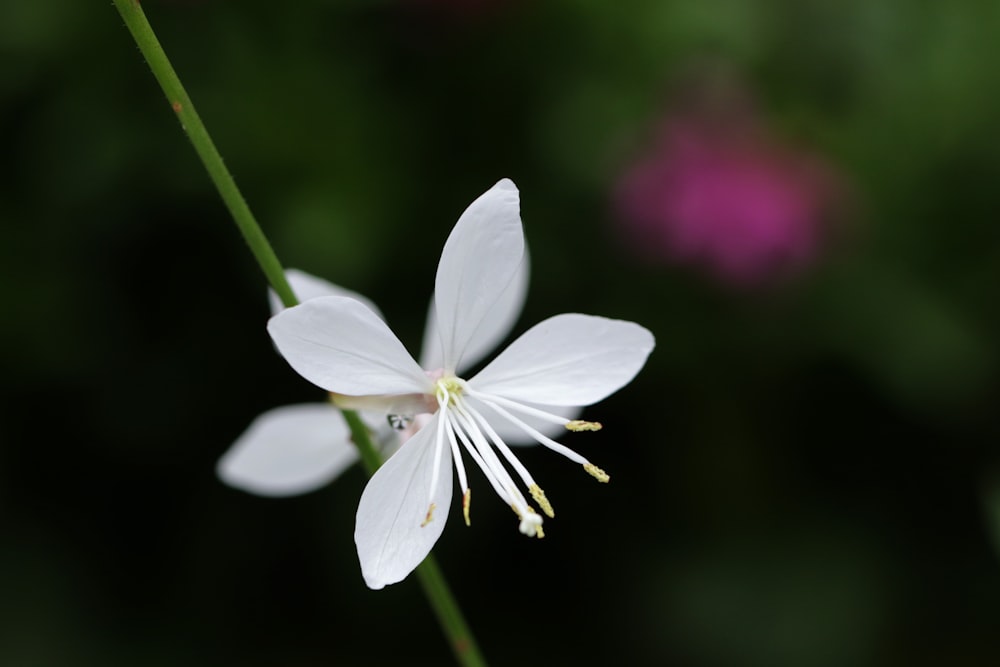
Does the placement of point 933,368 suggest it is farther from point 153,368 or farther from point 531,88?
point 153,368

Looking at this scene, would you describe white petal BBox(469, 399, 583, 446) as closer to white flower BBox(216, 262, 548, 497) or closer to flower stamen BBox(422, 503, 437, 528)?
white flower BBox(216, 262, 548, 497)

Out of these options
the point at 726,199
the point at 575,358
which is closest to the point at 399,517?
the point at 575,358

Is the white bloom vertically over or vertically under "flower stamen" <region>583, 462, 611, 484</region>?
over

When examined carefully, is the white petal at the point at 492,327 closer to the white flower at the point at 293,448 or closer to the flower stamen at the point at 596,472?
the white flower at the point at 293,448

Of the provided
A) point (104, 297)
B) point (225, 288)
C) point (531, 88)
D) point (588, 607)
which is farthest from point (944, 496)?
point (104, 297)

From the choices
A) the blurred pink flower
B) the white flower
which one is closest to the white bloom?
the white flower

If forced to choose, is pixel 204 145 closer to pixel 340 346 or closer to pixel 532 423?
pixel 340 346
